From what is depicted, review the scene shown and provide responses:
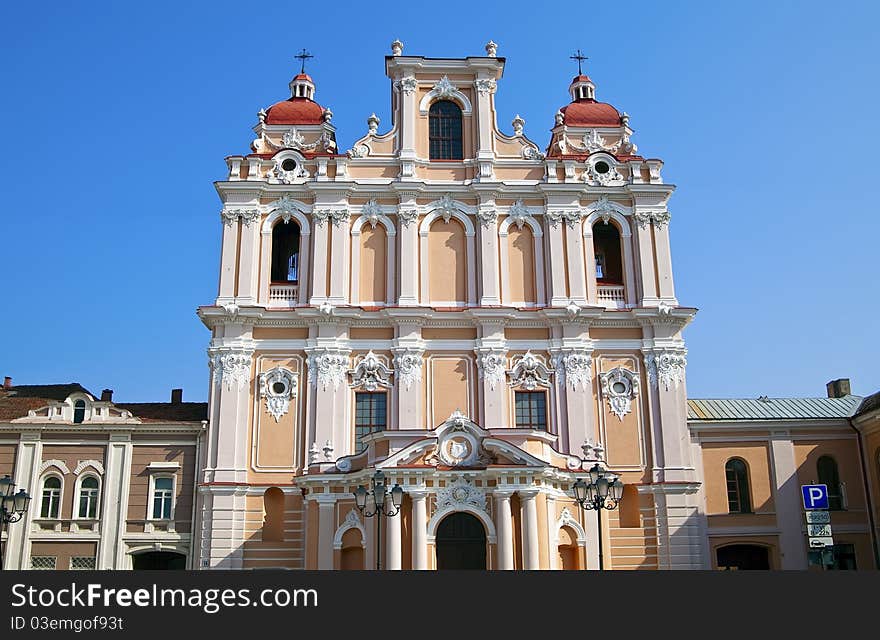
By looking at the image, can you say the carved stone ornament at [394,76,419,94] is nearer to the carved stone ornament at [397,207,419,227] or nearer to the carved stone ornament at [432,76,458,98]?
the carved stone ornament at [432,76,458,98]

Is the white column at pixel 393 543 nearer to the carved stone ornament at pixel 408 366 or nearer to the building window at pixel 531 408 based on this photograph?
the carved stone ornament at pixel 408 366

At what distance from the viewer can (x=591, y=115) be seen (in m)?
43.2

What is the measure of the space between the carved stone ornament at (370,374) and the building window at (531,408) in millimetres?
5330

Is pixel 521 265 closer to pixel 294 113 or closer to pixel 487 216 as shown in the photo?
pixel 487 216

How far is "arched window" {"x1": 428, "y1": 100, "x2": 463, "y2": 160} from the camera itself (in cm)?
4088

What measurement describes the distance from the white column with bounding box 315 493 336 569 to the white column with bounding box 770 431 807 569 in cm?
1844

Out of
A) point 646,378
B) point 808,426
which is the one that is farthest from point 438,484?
point 808,426

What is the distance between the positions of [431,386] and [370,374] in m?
2.51

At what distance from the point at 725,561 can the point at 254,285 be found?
22.7m

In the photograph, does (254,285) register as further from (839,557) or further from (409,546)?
(839,557)

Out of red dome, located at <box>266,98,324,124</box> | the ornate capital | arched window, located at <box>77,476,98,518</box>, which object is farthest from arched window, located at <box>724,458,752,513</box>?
arched window, located at <box>77,476,98,518</box>

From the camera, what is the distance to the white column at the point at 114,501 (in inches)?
1410

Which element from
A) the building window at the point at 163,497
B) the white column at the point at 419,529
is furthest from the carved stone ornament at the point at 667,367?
the building window at the point at 163,497

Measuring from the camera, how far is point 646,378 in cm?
3762
